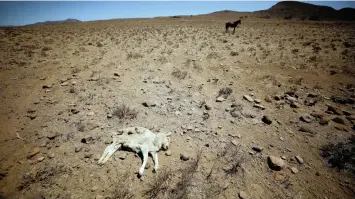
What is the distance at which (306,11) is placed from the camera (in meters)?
55.7

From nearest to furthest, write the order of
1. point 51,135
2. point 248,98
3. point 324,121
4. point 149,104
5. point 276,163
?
point 276,163, point 51,135, point 324,121, point 149,104, point 248,98

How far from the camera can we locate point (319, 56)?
991cm

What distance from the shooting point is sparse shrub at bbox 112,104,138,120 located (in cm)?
498

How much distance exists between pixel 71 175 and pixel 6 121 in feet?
9.24

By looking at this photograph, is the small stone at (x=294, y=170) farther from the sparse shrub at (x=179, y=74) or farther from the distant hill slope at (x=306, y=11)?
the distant hill slope at (x=306, y=11)

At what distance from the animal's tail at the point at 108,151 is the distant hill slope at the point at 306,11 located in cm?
5996

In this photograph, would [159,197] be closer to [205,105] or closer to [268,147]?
[268,147]

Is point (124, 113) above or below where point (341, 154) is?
above

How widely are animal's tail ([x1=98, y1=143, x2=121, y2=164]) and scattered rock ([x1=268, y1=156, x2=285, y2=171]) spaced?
3.08 metres

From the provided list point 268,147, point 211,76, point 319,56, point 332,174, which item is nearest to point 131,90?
point 211,76

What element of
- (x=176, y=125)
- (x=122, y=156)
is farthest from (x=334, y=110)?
(x=122, y=156)

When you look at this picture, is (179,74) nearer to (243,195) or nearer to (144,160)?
(144,160)

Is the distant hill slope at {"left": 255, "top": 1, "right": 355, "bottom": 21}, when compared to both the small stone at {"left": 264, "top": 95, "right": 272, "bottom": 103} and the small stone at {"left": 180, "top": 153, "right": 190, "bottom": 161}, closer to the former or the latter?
the small stone at {"left": 264, "top": 95, "right": 272, "bottom": 103}

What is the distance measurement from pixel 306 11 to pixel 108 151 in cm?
6993
